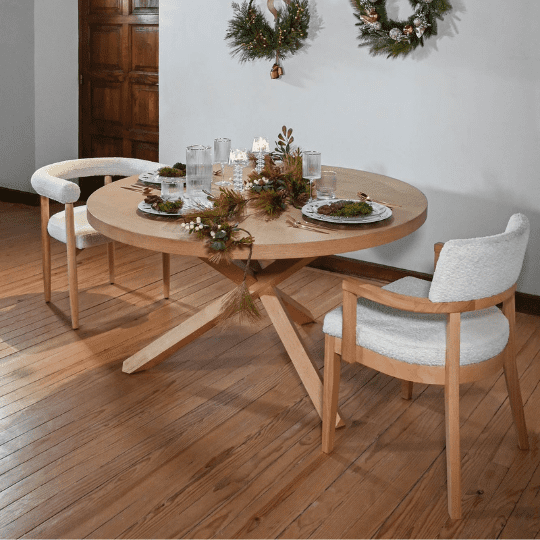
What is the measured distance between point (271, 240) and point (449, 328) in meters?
0.60

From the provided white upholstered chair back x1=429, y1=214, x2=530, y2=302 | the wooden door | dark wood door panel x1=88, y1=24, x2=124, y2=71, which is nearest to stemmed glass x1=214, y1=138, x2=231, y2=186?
white upholstered chair back x1=429, y1=214, x2=530, y2=302

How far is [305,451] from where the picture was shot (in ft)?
7.74

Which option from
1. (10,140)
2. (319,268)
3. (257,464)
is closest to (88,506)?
(257,464)

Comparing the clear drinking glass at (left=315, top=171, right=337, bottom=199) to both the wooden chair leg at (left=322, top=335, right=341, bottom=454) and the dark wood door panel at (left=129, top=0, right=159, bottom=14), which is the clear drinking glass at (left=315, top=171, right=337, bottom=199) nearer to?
the wooden chair leg at (left=322, top=335, right=341, bottom=454)

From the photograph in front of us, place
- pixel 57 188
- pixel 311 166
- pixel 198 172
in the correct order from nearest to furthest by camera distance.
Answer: pixel 198 172 < pixel 311 166 < pixel 57 188

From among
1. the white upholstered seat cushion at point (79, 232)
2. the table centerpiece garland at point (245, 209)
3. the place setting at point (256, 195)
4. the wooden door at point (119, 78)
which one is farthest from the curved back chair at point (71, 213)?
the wooden door at point (119, 78)

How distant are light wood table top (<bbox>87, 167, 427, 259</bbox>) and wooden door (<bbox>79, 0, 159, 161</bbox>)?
8.68 ft

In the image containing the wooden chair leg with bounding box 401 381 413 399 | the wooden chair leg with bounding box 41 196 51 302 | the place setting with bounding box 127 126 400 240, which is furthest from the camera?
the wooden chair leg with bounding box 41 196 51 302

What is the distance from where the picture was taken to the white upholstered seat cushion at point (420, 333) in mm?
2039

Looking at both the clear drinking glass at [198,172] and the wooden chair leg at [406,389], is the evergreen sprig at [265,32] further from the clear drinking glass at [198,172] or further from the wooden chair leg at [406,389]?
the wooden chair leg at [406,389]

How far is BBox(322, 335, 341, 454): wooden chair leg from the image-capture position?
2.24 meters

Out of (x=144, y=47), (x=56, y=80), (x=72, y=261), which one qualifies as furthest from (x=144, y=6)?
(x=72, y=261)

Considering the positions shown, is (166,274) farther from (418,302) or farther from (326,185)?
(418,302)

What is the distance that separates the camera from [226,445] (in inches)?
94.1
